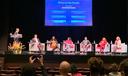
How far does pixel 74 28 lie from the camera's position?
17000 mm

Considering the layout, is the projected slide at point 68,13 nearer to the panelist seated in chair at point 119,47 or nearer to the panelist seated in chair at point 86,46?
the panelist seated in chair at point 86,46

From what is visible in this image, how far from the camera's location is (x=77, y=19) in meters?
16.7

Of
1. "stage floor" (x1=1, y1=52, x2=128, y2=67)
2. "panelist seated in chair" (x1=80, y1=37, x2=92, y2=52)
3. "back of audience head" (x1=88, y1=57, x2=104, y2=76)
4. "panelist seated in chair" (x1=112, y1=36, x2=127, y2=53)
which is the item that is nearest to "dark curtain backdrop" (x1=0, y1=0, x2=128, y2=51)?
"panelist seated in chair" (x1=80, y1=37, x2=92, y2=52)

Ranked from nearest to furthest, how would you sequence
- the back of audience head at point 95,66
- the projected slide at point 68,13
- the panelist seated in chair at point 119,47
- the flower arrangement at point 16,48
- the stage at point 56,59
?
the back of audience head at point 95,66, the stage at point 56,59, the flower arrangement at point 16,48, the panelist seated in chair at point 119,47, the projected slide at point 68,13

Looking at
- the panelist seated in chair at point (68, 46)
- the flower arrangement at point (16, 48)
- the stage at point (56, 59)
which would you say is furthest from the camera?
the panelist seated in chair at point (68, 46)

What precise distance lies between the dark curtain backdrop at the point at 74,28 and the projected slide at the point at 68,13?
37cm

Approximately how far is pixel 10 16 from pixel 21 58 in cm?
425

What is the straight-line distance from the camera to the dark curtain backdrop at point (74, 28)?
16.9 m

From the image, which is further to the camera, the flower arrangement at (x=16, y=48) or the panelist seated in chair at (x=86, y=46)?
the panelist seated in chair at (x=86, y=46)

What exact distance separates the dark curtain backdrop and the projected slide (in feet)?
1.21

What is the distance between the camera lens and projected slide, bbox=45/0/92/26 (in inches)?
656

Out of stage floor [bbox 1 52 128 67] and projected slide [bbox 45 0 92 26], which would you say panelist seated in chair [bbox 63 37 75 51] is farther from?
stage floor [bbox 1 52 128 67]

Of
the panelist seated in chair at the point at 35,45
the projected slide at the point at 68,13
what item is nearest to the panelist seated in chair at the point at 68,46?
the panelist seated in chair at the point at 35,45

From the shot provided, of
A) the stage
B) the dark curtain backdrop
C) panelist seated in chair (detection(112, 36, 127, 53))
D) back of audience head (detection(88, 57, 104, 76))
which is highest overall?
the dark curtain backdrop
